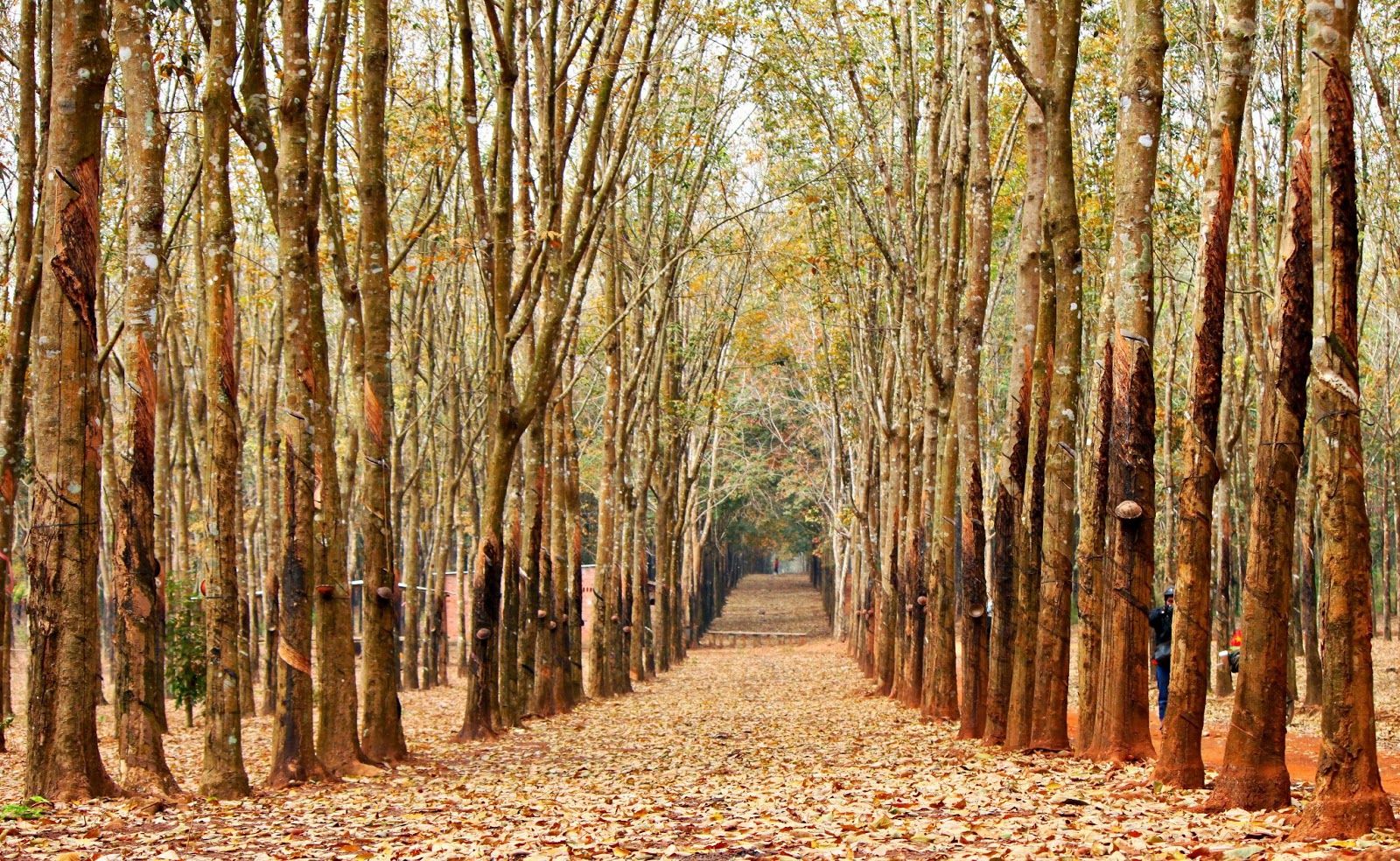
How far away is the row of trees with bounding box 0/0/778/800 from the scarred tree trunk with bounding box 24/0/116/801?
0.7 inches

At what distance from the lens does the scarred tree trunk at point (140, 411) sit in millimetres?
9641

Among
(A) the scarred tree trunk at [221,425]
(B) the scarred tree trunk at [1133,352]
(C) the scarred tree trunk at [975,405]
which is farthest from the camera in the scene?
(C) the scarred tree trunk at [975,405]

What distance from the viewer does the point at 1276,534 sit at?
287 inches

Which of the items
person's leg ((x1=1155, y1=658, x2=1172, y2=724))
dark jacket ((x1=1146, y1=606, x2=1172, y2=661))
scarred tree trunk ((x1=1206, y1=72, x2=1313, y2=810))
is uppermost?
scarred tree trunk ((x1=1206, y1=72, x2=1313, y2=810))

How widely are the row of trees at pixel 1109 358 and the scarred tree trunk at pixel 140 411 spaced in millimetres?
6322

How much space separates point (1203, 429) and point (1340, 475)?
1.91 m

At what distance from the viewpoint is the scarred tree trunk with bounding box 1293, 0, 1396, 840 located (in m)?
6.46

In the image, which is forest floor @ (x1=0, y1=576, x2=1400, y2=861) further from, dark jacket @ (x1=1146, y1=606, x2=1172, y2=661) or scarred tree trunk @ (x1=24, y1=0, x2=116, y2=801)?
dark jacket @ (x1=1146, y1=606, x2=1172, y2=661)

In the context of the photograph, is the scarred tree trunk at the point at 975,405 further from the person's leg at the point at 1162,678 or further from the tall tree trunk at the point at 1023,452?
the person's leg at the point at 1162,678

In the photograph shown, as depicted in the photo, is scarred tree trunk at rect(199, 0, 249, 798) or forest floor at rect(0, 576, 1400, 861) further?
scarred tree trunk at rect(199, 0, 249, 798)

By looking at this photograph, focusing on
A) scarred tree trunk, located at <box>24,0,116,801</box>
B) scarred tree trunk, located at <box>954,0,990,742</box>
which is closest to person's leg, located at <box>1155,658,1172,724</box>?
scarred tree trunk, located at <box>954,0,990,742</box>

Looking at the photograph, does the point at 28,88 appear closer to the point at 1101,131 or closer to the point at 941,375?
the point at 941,375

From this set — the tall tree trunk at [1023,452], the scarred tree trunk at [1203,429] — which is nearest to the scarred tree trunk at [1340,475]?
the scarred tree trunk at [1203,429]

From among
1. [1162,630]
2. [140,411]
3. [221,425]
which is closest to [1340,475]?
[221,425]
